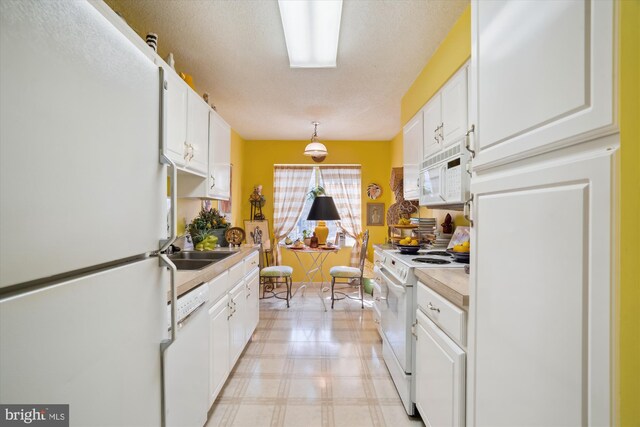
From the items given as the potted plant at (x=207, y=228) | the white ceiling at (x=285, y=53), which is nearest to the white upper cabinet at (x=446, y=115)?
the white ceiling at (x=285, y=53)

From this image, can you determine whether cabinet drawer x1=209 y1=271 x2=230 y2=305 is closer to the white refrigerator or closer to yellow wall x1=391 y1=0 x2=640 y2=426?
the white refrigerator

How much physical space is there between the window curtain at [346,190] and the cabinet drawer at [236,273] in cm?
320

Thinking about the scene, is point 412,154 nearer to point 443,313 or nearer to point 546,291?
point 443,313

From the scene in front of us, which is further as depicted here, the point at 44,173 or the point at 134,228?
the point at 134,228

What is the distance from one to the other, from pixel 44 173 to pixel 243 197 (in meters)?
5.00

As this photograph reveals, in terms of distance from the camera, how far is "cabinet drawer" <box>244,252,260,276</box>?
2.71 m

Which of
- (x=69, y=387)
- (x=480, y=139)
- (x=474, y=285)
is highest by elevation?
(x=480, y=139)

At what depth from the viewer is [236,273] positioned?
2363 mm

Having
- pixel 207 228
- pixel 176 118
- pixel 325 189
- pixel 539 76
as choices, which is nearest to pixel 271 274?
pixel 207 228

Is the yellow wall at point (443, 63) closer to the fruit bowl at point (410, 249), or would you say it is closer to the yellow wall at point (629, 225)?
the fruit bowl at point (410, 249)

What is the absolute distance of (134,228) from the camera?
2.63ft

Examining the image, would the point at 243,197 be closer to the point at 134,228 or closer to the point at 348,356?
the point at 348,356

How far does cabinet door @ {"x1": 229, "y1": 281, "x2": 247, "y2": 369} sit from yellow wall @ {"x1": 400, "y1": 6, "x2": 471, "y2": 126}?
232 centimetres

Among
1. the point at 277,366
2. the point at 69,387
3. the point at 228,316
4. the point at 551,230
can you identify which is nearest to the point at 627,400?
the point at 551,230
